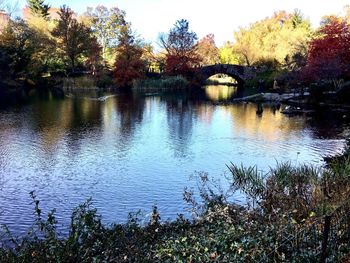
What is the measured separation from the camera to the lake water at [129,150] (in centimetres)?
962

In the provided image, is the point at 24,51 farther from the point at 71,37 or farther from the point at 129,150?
the point at 129,150

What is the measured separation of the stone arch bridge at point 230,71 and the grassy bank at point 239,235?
4282 cm

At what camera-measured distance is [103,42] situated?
166 feet

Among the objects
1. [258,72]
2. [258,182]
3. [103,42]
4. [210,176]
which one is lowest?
[210,176]

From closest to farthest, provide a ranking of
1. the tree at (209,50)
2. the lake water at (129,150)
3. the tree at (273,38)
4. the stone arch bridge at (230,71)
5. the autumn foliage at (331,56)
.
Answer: the lake water at (129,150) → the autumn foliage at (331,56) → the tree at (273,38) → the stone arch bridge at (230,71) → the tree at (209,50)

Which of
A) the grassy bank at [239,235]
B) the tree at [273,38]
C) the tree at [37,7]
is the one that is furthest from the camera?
the tree at [37,7]

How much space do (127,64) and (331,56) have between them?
21363 millimetres

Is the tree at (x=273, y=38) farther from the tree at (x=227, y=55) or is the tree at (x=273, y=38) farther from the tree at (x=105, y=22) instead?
the tree at (x=105, y=22)

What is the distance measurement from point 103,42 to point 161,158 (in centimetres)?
4025

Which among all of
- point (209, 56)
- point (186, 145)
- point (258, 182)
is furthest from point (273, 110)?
point (209, 56)

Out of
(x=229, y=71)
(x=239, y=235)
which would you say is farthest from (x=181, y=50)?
(x=239, y=235)

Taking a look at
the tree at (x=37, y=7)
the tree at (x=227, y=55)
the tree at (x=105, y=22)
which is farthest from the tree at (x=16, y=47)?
the tree at (x=227, y=55)

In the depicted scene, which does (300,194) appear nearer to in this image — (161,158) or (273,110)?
(161,158)

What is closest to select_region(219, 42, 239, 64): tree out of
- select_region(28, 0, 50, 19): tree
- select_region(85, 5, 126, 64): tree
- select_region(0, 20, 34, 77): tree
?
select_region(85, 5, 126, 64): tree
